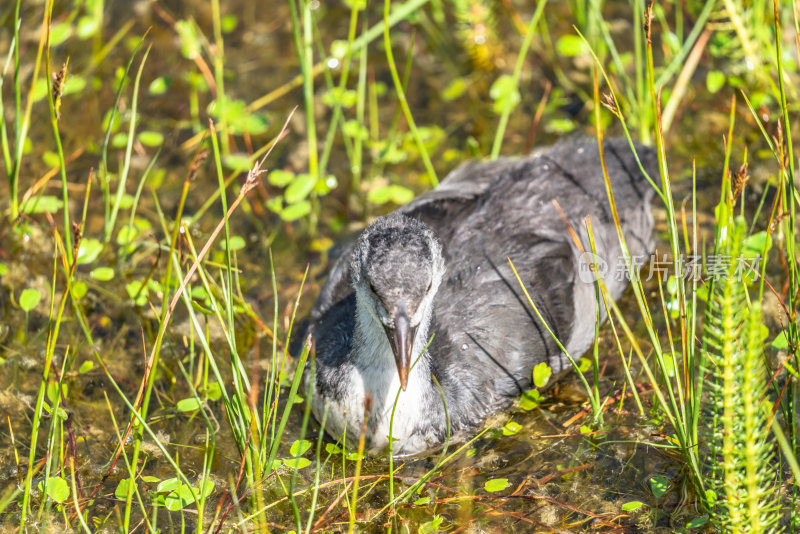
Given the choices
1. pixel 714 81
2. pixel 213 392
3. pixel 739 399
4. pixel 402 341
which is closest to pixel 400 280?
pixel 402 341

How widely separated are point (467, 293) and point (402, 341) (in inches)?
34.2

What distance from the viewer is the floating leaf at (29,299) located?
4.33 metres

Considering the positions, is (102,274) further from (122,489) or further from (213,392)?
(122,489)

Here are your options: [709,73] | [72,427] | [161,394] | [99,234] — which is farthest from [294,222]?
[709,73]

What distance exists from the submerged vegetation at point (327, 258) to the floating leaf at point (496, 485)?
0.13ft

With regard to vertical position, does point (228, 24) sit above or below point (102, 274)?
above

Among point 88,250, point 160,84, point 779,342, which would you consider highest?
point 160,84

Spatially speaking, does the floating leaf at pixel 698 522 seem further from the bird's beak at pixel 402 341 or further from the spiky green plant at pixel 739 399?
the bird's beak at pixel 402 341

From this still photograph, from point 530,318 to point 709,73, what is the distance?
2.41 metres

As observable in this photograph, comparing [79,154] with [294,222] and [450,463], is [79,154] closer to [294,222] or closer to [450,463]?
[294,222]

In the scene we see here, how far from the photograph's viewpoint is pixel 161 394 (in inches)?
160

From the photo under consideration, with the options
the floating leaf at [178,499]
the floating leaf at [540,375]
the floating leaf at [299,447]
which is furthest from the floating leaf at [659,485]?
the floating leaf at [178,499]

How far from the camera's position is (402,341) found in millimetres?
3201

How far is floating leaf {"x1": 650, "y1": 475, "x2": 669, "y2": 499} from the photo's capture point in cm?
345
